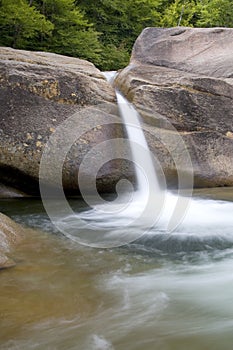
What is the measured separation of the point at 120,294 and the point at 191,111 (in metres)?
4.98

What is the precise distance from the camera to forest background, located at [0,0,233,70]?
1026 cm

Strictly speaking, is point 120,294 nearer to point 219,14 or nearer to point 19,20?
point 19,20

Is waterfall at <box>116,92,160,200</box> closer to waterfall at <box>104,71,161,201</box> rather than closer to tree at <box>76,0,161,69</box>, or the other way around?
waterfall at <box>104,71,161,201</box>

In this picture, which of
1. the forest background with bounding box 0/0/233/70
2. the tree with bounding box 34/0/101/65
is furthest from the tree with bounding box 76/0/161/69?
the tree with bounding box 34/0/101/65

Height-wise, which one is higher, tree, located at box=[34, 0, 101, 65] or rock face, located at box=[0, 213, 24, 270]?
tree, located at box=[34, 0, 101, 65]

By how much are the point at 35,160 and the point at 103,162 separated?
1.02 m

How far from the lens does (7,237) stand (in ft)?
12.2

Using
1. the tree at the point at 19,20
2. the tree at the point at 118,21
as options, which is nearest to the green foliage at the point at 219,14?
the tree at the point at 118,21

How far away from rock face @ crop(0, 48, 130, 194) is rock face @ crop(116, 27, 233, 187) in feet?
2.40

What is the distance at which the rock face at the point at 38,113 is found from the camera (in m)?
5.89

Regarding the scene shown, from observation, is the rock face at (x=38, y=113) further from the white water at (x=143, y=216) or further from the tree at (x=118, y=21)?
the tree at (x=118, y=21)

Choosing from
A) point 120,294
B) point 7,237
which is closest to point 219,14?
point 7,237

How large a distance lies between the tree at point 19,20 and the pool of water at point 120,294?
7.20m

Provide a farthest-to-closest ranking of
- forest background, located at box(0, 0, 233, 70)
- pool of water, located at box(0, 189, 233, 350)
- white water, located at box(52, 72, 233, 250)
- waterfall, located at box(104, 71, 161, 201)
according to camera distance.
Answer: forest background, located at box(0, 0, 233, 70)
waterfall, located at box(104, 71, 161, 201)
white water, located at box(52, 72, 233, 250)
pool of water, located at box(0, 189, 233, 350)
